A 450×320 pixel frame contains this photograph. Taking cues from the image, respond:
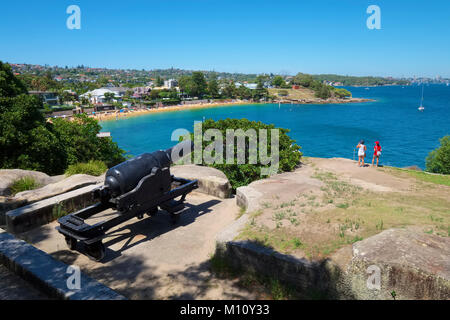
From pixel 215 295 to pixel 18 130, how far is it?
35.8ft

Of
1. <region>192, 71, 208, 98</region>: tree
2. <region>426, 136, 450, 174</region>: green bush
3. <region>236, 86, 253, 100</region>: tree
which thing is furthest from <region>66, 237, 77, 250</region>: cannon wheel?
<region>236, 86, 253, 100</region>: tree

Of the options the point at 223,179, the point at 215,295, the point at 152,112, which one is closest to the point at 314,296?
the point at 215,295

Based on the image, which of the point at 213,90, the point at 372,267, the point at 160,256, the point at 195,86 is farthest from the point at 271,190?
the point at 213,90

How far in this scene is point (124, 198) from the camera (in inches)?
221

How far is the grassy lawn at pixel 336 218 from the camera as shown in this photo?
5012mm

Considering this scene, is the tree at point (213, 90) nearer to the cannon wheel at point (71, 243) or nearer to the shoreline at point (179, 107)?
the shoreline at point (179, 107)

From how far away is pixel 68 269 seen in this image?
13.0ft

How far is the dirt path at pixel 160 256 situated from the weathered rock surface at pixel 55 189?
36.2 inches

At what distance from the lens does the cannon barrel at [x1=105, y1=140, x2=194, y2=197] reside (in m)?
5.66

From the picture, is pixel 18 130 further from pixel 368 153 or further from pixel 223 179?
pixel 368 153

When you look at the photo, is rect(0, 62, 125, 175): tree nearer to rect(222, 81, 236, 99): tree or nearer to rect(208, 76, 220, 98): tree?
rect(208, 76, 220, 98): tree

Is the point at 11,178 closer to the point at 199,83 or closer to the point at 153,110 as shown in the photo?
the point at 153,110

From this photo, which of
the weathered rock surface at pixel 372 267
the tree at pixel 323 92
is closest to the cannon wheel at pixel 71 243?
the weathered rock surface at pixel 372 267

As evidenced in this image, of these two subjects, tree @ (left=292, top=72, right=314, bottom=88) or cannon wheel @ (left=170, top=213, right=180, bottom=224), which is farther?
tree @ (left=292, top=72, right=314, bottom=88)
